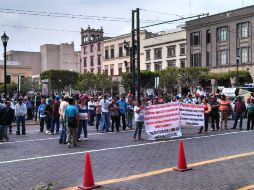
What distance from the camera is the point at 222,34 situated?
190ft

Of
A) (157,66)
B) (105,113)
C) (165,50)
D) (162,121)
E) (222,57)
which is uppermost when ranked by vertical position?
(165,50)

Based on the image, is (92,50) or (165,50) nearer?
(165,50)

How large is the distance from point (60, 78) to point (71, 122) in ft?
220

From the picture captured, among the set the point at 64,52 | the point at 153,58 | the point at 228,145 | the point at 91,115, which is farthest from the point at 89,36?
the point at 228,145

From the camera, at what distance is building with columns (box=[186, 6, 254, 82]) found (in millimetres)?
54312

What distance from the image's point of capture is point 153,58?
229 feet

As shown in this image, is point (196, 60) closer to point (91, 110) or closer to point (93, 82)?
point (93, 82)

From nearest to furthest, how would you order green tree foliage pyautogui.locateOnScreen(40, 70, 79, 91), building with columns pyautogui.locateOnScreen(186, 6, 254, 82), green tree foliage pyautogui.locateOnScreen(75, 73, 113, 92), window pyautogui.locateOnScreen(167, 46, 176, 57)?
building with columns pyautogui.locateOnScreen(186, 6, 254, 82) < window pyautogui.locateOnScreen(167, 46, 176, 57) < green tree foliage pyautogui.locateOnScreen(75, 73, 113, 92) < green tree foliage pyautogui.locateOnScreen(40, 70, 79, 91)

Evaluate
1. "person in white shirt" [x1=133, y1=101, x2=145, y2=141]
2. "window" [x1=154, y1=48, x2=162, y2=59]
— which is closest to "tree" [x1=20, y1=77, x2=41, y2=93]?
"window" [x1=154, y1=48, x2=162, y2=59]

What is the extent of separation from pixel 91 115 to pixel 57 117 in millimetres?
4449

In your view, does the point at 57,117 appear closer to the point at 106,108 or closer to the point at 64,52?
the point at 106,108

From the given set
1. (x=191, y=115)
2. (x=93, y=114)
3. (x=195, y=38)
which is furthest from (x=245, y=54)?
(x=191, y=115)

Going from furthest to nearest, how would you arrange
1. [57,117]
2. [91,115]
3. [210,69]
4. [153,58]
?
[153,58], [210,69], [91,115], [57,117]

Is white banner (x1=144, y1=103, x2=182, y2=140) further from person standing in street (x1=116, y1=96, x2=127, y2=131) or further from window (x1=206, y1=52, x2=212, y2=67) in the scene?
window (x1=206, y1=52, x2=212, y2=67)
